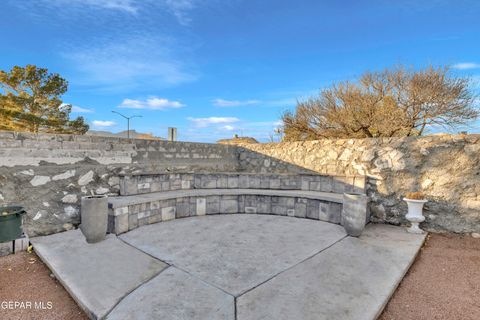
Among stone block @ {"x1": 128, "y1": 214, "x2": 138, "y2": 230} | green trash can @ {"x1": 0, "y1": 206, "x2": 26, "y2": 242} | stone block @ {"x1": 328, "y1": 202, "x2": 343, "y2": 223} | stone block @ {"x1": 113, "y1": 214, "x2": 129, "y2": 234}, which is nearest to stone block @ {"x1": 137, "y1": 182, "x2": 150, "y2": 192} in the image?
stone block @ {"x1": 128, "y1": 214, "x2": 138, "y2": 230}

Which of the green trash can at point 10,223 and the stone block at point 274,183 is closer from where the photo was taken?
the green trash can at point 10,223

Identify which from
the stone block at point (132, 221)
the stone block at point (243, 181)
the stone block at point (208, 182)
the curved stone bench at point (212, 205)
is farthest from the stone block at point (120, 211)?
the stone block at point (243, 181)

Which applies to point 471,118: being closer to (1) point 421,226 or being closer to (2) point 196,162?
(1) point 421,226

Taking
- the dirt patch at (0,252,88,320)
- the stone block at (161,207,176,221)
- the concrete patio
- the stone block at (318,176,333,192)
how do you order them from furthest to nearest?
the stone block at (318,176,333,192)
the stone block at (161,207,176,221)
the dirt patch at (0,252,88,320)
the concrete patio

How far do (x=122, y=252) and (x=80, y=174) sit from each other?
2023 mm

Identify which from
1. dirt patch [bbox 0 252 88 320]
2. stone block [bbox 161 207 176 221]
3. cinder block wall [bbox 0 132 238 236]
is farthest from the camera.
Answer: stone block [bbox 161 207 176 221]

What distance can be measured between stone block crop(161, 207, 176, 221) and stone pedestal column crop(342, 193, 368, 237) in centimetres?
337

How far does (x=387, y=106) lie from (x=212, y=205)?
9.04 metres

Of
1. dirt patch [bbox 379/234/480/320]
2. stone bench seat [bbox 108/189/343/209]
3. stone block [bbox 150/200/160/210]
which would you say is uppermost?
stone bench seat [bbox 108/189/343/209]

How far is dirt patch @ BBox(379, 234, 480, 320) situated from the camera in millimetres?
2076

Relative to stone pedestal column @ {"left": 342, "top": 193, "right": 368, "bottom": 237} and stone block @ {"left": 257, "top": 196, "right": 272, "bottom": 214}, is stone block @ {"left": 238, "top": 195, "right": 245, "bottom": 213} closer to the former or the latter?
stone block @ {"left": 257, "top": 196, "right": 272, "bottom": 214}

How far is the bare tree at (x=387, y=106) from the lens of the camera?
8805 mm

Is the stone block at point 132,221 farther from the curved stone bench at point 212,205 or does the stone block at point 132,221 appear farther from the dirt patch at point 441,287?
the dirt patch at point 441,287

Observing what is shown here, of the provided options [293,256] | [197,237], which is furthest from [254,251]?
[197,237]
